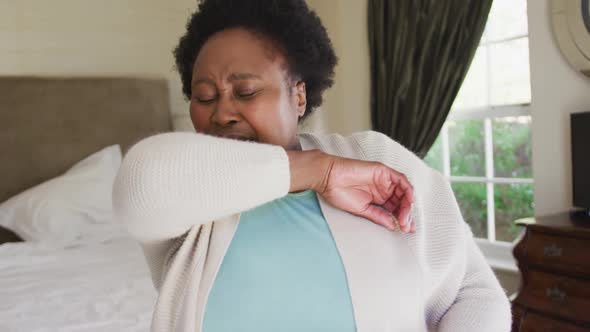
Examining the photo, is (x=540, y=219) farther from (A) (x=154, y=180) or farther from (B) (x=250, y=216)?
(A) (x=154, y=180)

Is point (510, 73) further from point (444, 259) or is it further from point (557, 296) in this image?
point (444, 259)

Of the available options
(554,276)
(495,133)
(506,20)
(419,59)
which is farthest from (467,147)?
(554,276)

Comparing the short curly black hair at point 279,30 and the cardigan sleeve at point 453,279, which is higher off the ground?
the short curly black hair at point 279,30

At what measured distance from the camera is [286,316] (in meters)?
0.72

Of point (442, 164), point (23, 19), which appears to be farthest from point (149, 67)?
point (442, 164)

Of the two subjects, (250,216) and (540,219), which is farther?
(540,219)

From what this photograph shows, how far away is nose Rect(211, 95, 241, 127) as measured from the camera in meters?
0.83

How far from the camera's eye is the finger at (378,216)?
2.72ft

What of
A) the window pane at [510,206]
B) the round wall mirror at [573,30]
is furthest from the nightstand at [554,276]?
the round wall mirror at [573,30]

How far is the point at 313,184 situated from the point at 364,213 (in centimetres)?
11

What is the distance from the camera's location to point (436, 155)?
3361 mm

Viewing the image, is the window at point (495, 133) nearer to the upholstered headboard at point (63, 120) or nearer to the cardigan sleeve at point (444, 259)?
the upholstered headboard at point (63, 120)

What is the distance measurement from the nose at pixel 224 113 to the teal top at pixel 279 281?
16 centimetres

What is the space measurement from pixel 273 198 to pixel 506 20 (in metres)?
2.65
